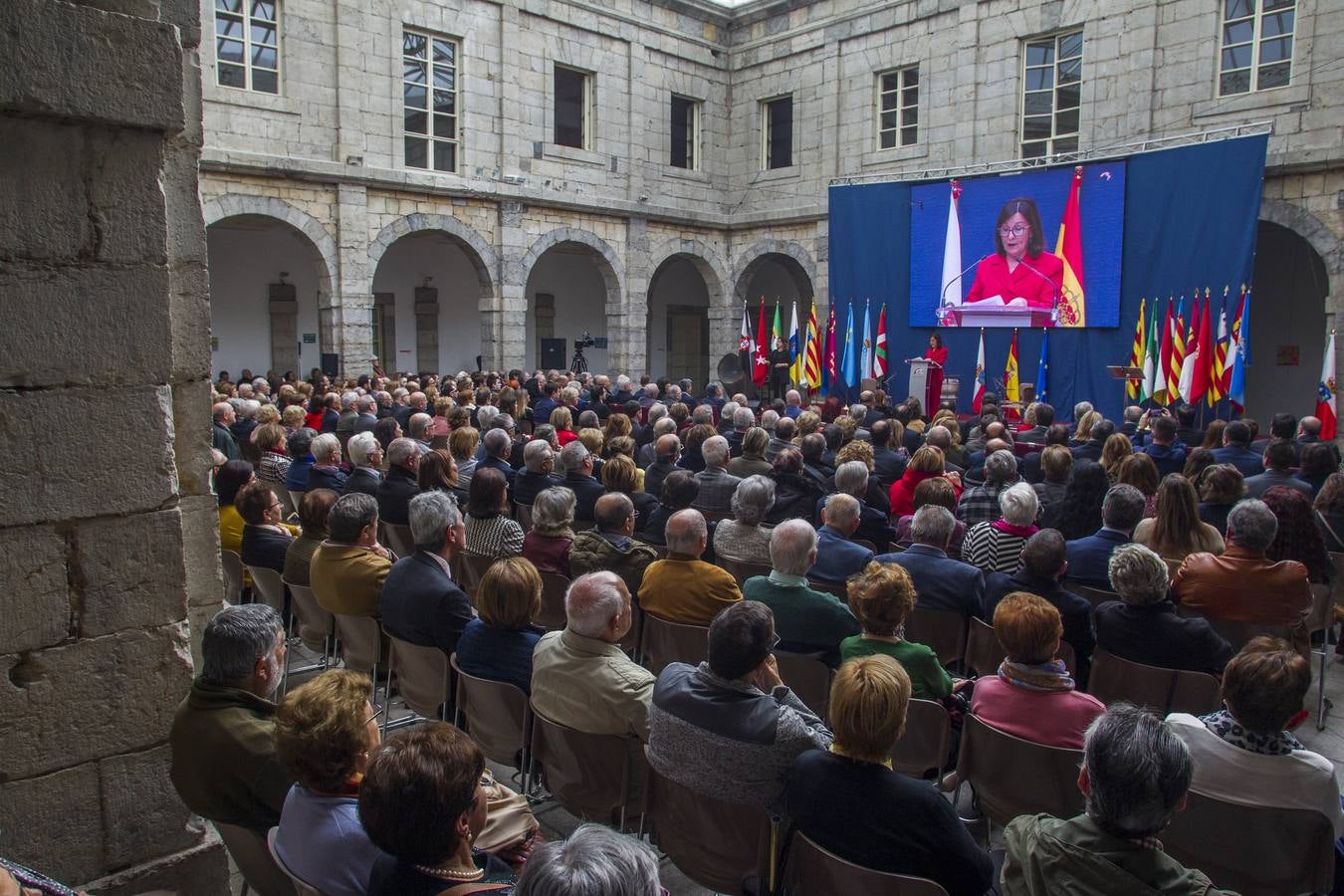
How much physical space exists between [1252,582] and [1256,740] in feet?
5.72

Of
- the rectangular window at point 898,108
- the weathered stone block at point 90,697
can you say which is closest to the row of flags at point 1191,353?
the rectangular window at point 898,108

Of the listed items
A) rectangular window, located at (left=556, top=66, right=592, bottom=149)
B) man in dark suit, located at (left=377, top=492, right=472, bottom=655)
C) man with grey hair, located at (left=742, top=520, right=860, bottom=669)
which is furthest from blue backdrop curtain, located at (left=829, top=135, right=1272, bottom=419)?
A: man in dark suit, located at (left=377, top=492, right=472, bottom=655)

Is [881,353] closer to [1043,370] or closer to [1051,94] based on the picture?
[1043,370]

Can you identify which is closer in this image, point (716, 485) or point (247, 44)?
point (716, 485)

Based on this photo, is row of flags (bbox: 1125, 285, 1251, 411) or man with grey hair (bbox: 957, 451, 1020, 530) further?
row of flags (bbox: 1125, 285, 1251, 411)

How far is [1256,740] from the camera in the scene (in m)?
2.51

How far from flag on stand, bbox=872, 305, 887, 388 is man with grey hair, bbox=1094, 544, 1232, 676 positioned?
11.8m

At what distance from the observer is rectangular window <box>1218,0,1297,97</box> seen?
11.6 metres

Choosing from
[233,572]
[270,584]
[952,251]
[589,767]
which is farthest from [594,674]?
[952,251]

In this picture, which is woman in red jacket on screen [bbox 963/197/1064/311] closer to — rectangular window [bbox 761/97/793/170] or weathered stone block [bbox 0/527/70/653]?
rectangular window [bbox 761/97/793/170]

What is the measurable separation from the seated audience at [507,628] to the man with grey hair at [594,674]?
0.18 metres

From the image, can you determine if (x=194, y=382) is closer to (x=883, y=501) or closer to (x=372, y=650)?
(x=372, y=650)

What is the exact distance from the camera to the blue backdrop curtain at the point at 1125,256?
37.7 ft

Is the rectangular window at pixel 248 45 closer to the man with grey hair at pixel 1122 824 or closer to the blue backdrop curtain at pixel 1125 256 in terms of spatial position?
the blue backdrop curtain at pixel 1125 256
